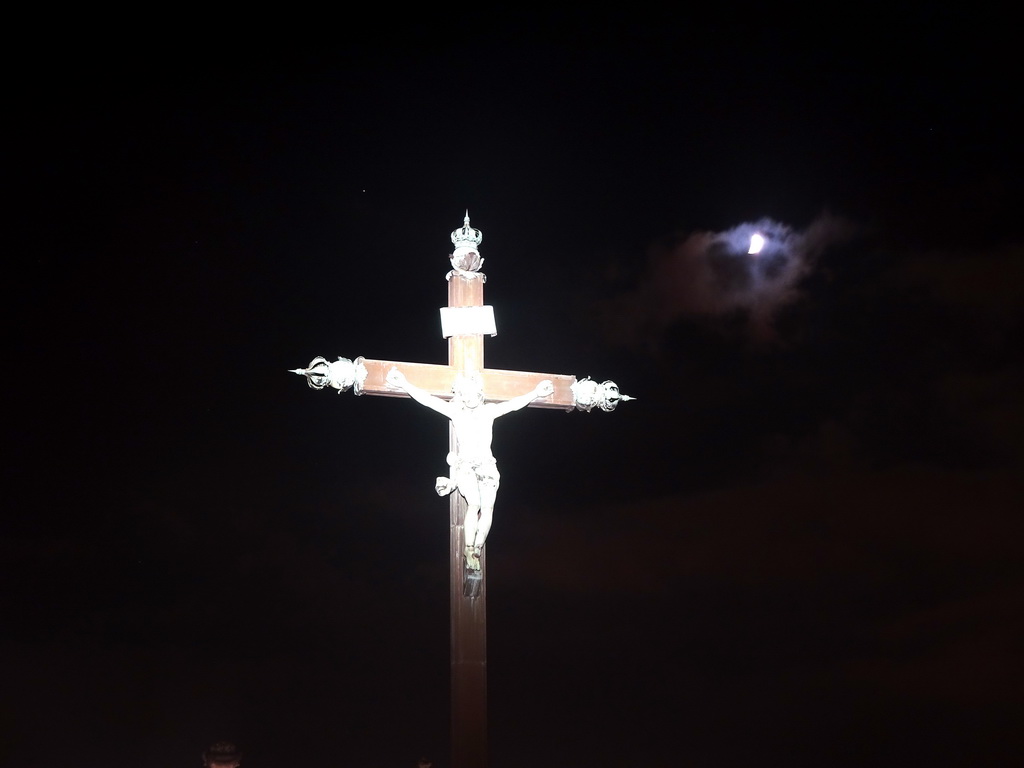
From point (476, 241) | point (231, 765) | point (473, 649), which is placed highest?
point (476, 241)

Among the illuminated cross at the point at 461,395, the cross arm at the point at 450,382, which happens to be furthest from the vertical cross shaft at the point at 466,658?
the cross arm at the point at 450,382

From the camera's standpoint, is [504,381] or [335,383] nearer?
[335,383]

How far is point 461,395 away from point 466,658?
1.05 metres

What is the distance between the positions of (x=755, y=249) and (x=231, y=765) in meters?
4.38

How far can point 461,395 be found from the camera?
4.61 meters

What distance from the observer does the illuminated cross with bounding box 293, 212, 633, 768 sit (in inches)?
171

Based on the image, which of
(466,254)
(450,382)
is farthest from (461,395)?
(466,254)

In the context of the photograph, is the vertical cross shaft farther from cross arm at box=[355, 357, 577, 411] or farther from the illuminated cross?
cross arm at box=[355, 357, 577, 411]

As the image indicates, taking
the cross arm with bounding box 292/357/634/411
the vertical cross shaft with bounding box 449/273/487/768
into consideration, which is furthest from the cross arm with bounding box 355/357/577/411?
the vertical cross shaft with bounding box 449/273/487/768

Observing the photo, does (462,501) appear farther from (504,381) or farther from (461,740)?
(461,740)

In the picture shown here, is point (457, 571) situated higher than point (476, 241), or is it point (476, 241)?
point (476, 241)

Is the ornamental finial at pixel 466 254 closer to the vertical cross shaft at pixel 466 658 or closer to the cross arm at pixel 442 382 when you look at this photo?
the cross arm at pixel 442 382

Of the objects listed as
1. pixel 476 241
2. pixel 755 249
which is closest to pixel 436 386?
pixel 476 241

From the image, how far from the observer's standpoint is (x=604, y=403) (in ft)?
16.0
